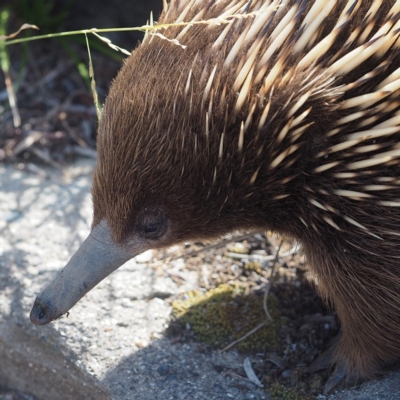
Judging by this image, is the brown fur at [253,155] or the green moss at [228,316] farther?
the green moss at [228,316]

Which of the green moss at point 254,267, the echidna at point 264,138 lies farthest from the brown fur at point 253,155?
the green moss at point 254,267

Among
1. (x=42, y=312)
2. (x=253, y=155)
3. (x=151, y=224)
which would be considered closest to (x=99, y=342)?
(x=42, y=312)

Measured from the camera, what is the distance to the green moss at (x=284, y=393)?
2.46 m

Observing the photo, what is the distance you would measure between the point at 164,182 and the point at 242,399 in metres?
0.86

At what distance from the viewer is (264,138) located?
6.93 ft

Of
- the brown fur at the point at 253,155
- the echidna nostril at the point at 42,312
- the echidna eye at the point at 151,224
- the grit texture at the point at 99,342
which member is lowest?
the grit texture at the point at 99,342

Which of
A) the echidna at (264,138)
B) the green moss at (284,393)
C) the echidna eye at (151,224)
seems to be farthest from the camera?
the green moss at (284,393)

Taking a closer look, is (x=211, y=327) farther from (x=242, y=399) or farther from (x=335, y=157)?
(x=335, y=157)

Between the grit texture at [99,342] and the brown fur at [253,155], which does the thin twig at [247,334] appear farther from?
the brown fur at [253,155]

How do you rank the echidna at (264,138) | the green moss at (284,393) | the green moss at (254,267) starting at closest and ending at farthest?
1. the echidna at (264,138)
2. the green moss at (284,393)
3. the green moss at (254,267)

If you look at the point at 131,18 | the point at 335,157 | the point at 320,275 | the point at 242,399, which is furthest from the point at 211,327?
the point at 131,18

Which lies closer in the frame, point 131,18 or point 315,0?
point 315,0

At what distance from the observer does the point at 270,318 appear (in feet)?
9.11

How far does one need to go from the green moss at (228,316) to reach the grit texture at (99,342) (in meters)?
0.06
